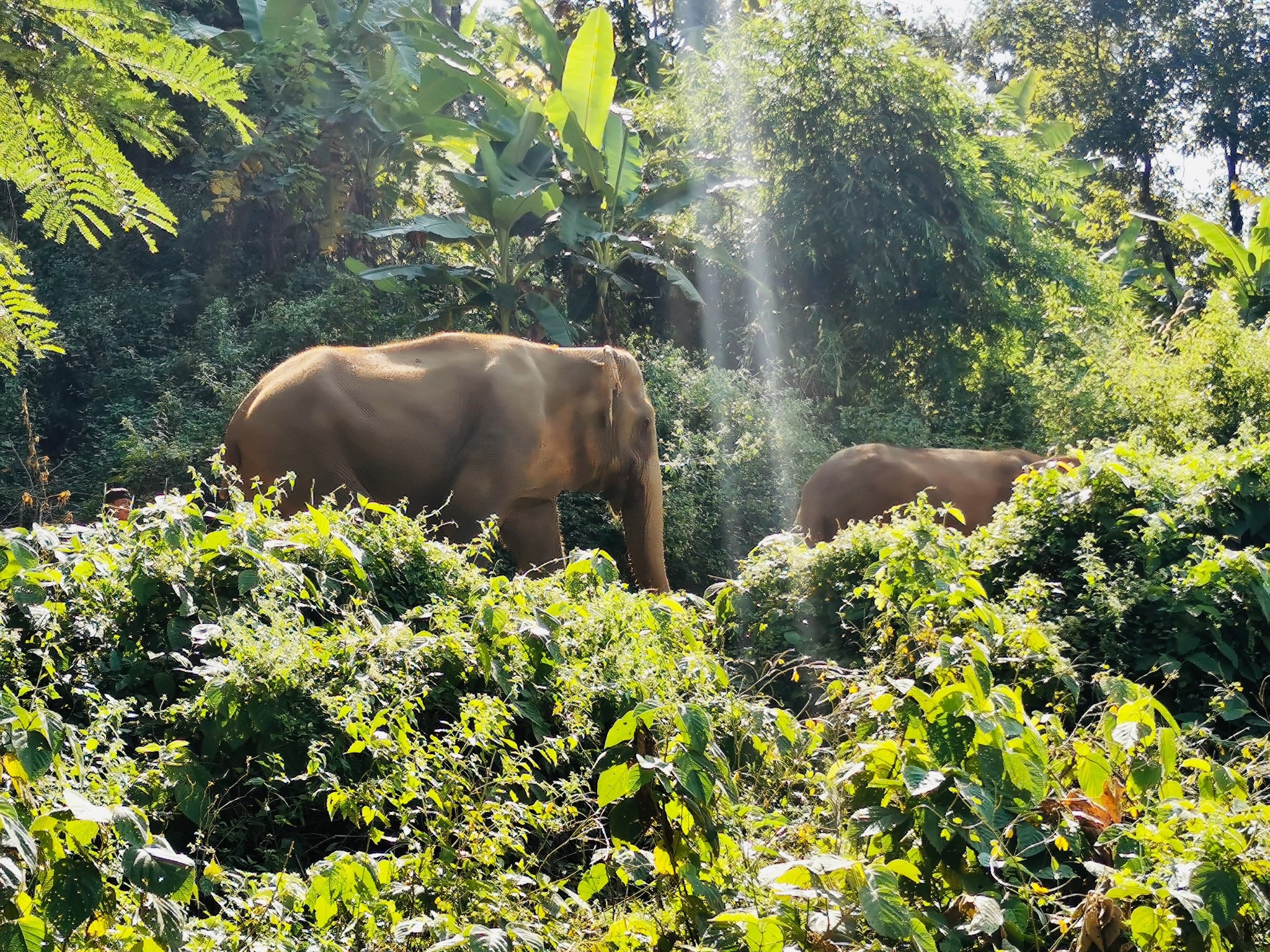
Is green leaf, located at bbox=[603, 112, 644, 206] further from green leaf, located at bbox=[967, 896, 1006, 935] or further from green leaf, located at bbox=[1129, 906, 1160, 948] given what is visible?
green leaf, located at bbox=[1129, 906, 1160, 948]

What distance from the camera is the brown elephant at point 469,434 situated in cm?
767

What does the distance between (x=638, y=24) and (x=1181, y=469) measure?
46.3ft

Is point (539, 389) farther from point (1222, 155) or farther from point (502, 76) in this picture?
point (1222, 155)

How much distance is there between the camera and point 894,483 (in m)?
8.95

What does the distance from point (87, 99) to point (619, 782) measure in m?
1.90

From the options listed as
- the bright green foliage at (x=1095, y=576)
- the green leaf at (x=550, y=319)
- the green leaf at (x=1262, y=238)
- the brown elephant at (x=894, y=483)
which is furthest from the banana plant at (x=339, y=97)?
the bright green foliage at (x=1095, y=576)

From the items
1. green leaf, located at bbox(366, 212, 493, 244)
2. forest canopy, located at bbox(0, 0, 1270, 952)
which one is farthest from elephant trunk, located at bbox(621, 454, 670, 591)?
green leaf, located at bbox(366, 212, 493, 244)

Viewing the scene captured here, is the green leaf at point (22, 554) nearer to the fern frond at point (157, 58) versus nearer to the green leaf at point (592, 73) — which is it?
the fern frond at point (157, 58)

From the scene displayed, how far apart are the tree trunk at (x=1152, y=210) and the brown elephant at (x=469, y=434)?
47.6 feet

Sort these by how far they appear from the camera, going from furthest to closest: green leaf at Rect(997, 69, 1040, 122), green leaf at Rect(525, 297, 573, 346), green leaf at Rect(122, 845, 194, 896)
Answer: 1. green leaf at Rect(997, 69, 1040, 122)
2. green leaf at Rect(525, 297, 573, 346)
3. green leaf at Rect(122, 845, 194, 896)

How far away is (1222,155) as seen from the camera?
20469 mm

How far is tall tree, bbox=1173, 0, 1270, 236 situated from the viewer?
19359 mm

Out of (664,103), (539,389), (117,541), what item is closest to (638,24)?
(664,103)

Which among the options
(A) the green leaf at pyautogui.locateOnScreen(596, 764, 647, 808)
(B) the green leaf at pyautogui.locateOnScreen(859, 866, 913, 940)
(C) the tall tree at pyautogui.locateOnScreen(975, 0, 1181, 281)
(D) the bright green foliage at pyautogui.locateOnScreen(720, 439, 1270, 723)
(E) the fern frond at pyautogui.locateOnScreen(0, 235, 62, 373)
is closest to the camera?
(B) the green leaf at pyautogui.locateOnScreen(859, 866, 913, 940)
